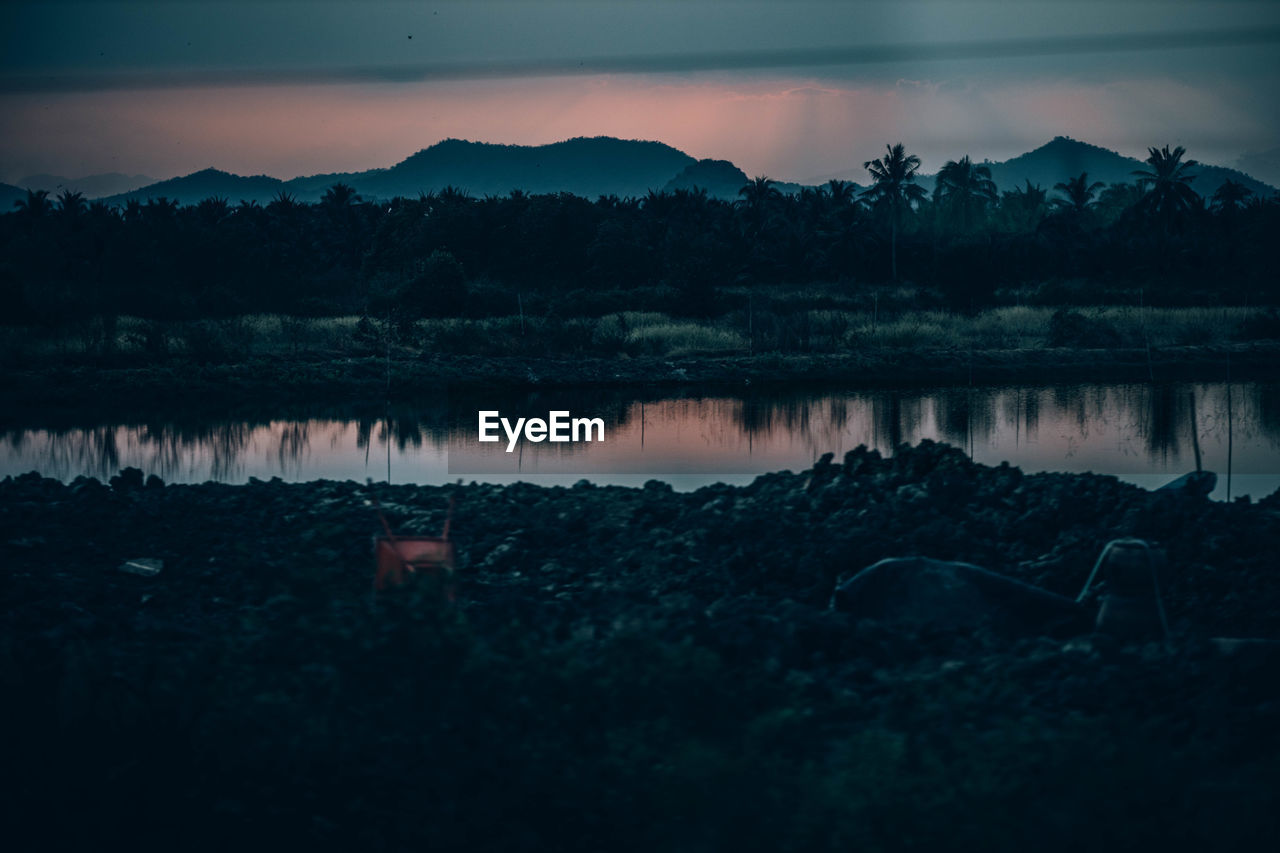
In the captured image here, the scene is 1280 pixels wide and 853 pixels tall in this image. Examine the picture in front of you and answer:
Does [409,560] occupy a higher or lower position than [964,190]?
lower

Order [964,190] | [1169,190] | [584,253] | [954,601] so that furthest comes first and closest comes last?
A: [964,190]
[1169,190]
[584,253]
[954,601]

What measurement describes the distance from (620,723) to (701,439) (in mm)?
15558

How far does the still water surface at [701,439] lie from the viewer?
1742cm

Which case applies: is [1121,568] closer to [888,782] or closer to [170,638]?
[888,782]

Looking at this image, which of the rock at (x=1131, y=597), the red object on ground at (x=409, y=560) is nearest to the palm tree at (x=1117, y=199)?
the rock at (x=1131, y=597)

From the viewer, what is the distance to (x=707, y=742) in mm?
5125

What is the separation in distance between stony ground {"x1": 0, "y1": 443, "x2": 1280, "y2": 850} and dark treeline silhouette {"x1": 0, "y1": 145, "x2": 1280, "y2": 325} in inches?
1491

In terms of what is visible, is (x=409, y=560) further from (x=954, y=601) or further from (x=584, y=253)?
(x=584, y=253)

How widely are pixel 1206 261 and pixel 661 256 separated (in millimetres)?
27547

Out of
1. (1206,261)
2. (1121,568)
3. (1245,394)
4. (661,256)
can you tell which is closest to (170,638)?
(1121,568)

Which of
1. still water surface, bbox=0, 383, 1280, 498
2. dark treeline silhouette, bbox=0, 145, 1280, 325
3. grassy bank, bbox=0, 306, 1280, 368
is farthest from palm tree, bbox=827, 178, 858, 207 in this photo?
still water surface, bbox=0, 383, 1280, 498

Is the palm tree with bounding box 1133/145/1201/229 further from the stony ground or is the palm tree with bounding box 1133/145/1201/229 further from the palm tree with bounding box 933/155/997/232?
the stony ground

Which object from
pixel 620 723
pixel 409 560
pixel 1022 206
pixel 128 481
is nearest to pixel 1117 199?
pixel 1022 206

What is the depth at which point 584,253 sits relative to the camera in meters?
60.7
